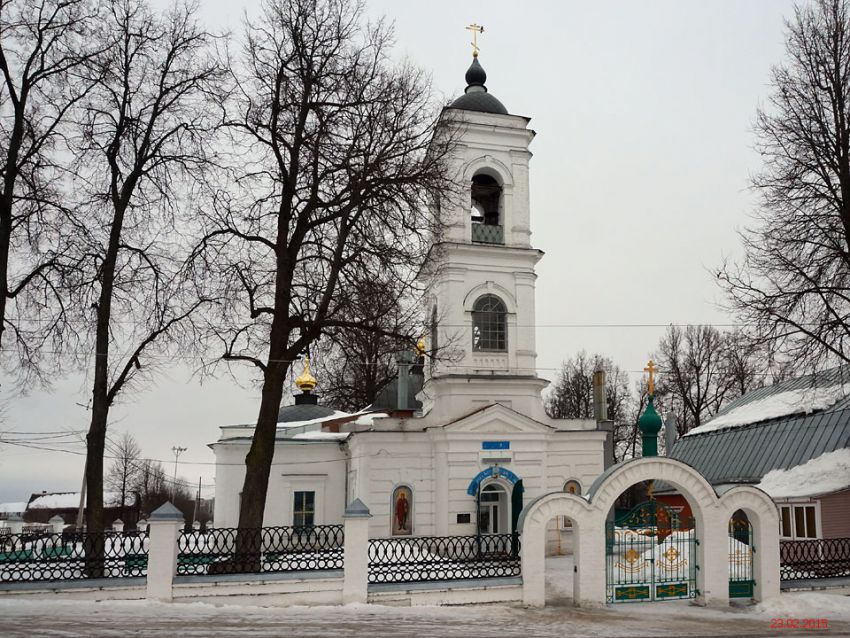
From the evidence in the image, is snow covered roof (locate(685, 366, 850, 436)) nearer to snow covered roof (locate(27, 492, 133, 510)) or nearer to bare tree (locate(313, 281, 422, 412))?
bare tree (locate(313, 281, 422, 412))

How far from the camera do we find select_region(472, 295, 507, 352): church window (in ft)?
75.6

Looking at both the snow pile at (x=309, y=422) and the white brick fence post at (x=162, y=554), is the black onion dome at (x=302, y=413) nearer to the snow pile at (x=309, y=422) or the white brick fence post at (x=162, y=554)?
the snow pile at (x=309, y=422)

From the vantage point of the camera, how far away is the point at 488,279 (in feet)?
76.0

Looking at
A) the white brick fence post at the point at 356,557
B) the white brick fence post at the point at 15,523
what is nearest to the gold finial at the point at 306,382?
the white brick fence post at the point at 15,523

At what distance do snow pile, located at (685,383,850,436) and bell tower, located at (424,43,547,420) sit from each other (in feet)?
20.5

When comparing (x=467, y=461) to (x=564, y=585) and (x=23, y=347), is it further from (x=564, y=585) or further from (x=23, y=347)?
(x=23, y=347)

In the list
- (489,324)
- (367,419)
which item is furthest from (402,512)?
(489,324)

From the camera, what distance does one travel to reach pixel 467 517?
21.8m

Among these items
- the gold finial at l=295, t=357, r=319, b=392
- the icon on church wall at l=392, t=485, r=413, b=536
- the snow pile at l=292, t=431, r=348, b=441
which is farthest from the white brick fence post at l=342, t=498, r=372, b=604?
the gold finial at l=295, t=357, r=319, b=392

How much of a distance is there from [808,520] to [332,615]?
11880 mm

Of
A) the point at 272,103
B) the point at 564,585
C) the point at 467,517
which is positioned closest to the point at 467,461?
the point at 467,517

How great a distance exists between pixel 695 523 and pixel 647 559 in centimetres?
119

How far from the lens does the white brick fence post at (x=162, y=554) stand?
12133mm

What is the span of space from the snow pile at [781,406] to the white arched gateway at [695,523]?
17.9ft
